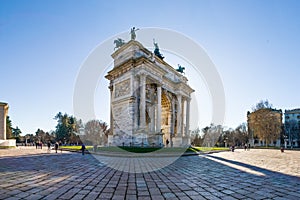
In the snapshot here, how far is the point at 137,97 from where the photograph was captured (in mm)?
27297

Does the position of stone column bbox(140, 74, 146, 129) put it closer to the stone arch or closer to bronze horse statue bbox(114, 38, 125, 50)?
bronze horse statue bbox(114, 38, 125, 50)

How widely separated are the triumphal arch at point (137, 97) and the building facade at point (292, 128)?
56.8m

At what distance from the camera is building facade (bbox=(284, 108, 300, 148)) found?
232 feet

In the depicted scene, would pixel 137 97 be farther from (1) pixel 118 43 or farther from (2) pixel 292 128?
(2) pixel 292 128

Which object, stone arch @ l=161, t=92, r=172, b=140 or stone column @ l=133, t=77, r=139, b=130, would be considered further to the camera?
stone arch @ l=161, t=92, r=172, b=140

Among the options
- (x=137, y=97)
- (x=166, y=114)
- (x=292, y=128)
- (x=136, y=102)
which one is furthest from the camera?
(x=292, y=128)

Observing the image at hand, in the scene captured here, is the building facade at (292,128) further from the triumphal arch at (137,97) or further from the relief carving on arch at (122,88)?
the relief carving on arch at (122,88)

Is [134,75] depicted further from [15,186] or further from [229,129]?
[229,129]

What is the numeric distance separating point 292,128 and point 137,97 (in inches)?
2810

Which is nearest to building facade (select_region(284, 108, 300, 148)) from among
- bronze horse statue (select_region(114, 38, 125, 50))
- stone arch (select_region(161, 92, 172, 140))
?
stone arch (select_region(161, 92, 172, 140))

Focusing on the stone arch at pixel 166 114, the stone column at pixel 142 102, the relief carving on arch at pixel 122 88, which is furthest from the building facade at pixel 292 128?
the relief carving on arch at pixel 122 88

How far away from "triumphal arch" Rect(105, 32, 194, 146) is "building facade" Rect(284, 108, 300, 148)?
5678cm

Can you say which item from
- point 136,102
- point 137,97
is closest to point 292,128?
point 137,97

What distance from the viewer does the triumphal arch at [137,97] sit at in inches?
1032
